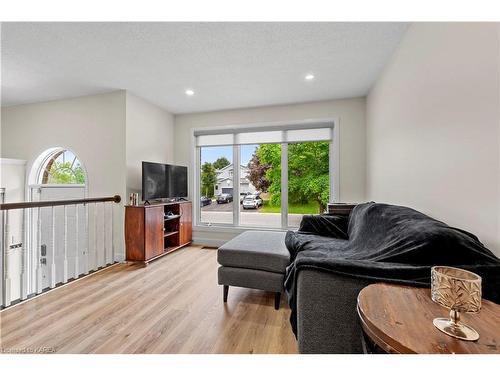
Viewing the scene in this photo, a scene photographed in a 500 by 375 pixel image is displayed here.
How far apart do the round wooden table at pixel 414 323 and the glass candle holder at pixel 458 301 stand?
0.9 inches

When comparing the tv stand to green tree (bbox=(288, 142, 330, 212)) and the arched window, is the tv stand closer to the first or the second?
the arched window

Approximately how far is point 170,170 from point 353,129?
3051 millimetres

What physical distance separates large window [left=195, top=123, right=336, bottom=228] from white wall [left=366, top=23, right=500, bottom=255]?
1472 millimetres

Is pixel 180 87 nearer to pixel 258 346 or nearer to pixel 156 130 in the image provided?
pixel 156 130

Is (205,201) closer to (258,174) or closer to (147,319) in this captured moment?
(258,174)

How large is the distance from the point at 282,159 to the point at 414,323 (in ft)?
11.1

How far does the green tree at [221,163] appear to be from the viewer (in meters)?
4.29

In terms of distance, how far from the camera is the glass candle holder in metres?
0.71

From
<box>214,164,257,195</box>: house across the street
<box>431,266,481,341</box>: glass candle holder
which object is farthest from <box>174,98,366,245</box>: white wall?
<box>431,266,481,341</box>: glass candle holder

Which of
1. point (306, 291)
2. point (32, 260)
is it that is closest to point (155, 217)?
point (32, 260)

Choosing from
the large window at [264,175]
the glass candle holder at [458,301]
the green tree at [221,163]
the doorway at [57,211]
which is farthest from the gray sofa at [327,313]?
the doorway at [57,211]

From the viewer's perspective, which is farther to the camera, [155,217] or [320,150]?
[320,150]
